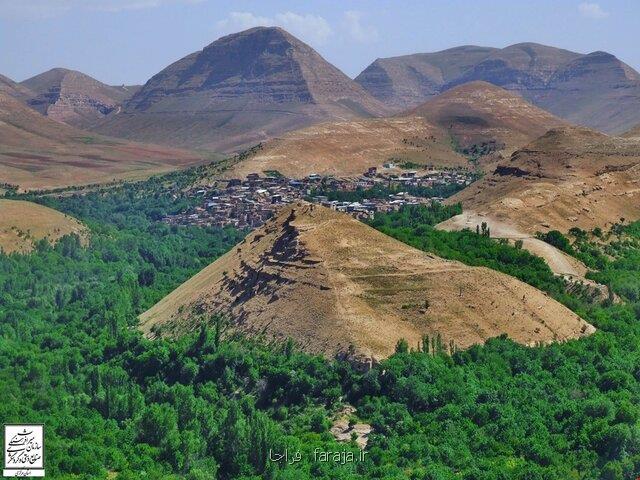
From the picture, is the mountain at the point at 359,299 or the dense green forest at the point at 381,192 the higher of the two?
the mountain at the point at 359,299

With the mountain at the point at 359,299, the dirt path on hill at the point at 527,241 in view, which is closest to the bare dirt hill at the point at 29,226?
the dirt path on hill at the point at 527,241

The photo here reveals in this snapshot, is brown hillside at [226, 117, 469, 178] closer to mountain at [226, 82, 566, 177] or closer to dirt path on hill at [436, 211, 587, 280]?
mountain at [226, 82, 566, 177]

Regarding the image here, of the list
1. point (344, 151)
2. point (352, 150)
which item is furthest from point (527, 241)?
point (352, 150)

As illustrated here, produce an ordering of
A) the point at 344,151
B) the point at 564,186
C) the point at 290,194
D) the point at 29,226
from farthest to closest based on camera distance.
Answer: the point at 344,151
the point at 290,194
the point at 29,226
the point at 564,186

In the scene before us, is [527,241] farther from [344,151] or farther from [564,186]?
[344,151]

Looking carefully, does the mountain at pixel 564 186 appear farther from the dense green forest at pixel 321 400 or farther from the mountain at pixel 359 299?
the mountain at pixel 359 299

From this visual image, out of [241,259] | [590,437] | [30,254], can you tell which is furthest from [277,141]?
[590,437]

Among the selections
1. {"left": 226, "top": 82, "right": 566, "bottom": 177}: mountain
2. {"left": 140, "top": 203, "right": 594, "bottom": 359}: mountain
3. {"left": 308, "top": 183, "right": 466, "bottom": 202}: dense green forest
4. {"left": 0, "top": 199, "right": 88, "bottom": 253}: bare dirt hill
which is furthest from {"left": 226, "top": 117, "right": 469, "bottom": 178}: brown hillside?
{"left": 140, "top": 203, "right": 594, "bottom": 359}: mountain
